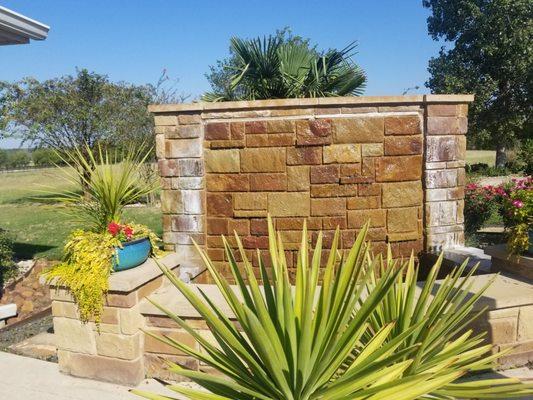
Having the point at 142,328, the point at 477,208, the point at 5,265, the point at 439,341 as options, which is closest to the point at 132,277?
the point at 142,328

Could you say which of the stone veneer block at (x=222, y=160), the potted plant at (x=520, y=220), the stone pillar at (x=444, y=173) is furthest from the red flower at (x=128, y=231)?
the potted plant at (x=520, y=220)

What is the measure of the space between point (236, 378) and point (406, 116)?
3318 millimetres

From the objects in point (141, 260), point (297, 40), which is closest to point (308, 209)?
point (141, 260)

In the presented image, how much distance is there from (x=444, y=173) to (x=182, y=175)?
2662mm

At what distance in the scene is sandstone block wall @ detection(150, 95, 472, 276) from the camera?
421 cm

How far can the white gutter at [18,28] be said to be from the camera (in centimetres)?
491

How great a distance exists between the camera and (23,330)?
4.57 metres

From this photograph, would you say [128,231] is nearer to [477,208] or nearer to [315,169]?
[315,169]

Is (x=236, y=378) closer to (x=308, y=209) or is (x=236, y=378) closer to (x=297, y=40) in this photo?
(x=308, y=209)

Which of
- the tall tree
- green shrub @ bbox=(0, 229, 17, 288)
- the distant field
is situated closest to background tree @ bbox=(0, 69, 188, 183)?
the tall tree

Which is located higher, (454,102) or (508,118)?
(508,118)

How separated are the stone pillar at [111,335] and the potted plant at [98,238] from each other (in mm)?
88

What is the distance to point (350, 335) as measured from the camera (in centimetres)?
160

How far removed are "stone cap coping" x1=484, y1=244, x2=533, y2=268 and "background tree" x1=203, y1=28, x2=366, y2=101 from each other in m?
2.53
